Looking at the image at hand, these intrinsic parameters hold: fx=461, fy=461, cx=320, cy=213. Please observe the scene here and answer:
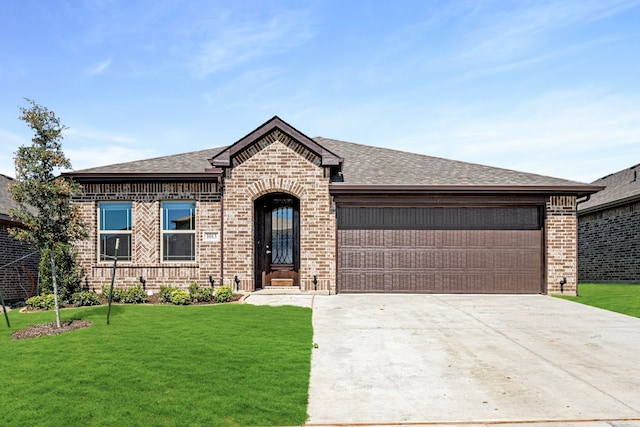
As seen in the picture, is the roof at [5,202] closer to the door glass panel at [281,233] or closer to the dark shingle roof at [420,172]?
the door glass panel at [281,233]

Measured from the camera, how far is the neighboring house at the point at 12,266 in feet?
50.4

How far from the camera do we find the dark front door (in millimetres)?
15727

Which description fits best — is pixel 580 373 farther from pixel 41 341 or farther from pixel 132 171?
pixel 132 171

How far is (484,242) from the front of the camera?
588 inches

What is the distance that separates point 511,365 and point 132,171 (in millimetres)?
12365

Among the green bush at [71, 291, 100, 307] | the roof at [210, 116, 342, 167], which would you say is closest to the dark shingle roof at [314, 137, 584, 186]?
the roof at [210, 116, 342, 167]

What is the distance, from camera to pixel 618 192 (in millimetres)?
21578

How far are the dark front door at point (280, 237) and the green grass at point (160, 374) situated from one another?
5.78 meters

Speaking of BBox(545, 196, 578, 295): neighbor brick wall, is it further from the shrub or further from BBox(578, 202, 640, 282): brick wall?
the shrub

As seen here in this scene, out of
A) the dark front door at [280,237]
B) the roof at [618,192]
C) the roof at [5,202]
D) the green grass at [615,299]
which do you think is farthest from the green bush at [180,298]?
the roof at [618,192]

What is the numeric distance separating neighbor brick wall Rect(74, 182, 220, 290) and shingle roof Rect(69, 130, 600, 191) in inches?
24.5

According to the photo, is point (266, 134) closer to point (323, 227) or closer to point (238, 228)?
point (238, 228)

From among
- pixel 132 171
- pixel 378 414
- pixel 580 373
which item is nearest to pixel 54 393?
pixel 378 414

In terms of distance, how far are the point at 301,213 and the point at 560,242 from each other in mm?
8373
